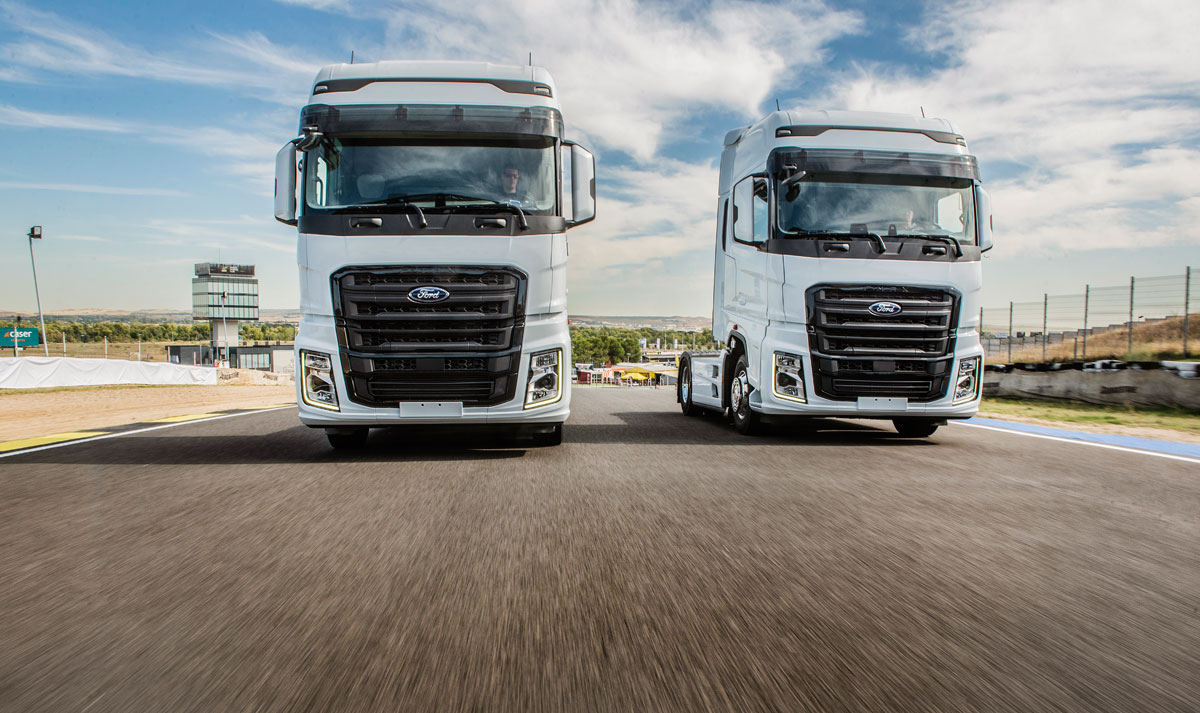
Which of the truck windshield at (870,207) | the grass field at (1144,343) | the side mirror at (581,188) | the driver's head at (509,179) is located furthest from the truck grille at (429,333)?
the grass field at (1144,343)

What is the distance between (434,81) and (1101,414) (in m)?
12.1

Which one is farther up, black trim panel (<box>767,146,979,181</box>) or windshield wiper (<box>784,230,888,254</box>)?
black trim panel (<box>767,146,979,181</box>)

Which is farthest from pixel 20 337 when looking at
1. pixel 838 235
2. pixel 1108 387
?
pixel 1108 387

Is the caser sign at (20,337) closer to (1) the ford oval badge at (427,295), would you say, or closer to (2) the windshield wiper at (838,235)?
(1) the ford oval badge at (427,295)

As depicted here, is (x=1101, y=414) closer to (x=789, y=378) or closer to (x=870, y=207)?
(x=870, y=207)

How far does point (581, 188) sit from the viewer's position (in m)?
7.82

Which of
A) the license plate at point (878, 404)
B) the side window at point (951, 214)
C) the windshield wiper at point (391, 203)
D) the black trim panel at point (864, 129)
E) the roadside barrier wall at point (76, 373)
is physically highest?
the black trim panel at point (864, 129)

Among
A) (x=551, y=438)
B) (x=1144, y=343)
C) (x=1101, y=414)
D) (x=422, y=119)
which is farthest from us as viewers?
(x=1144, y=343)

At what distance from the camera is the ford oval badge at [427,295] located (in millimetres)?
7238

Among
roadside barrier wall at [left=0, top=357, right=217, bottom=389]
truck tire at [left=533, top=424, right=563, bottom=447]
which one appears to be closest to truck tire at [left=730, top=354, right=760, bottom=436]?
truck tire at [left=533, top=424, right=563, bottom=447]

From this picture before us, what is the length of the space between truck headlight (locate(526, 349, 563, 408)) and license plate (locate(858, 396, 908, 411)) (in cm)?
356

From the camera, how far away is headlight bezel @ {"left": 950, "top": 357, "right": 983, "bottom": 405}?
29.9 feet

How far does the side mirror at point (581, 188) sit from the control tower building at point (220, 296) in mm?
137187

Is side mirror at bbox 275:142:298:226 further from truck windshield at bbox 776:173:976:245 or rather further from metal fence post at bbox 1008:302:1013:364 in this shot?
metal fence post at bbox 1008:302:1013:364
